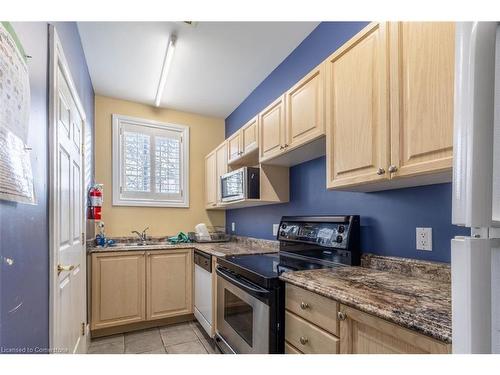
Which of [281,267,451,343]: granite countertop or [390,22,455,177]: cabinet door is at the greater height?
[390,22,455,177]: cabinet door

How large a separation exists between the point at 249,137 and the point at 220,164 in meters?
0.83

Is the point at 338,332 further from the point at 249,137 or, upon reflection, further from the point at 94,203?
the point at 94,203

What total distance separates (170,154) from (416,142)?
3.26 meters

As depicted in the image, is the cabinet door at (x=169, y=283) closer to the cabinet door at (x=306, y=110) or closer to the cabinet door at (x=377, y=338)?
the cabinet door at (x=306, y=110)

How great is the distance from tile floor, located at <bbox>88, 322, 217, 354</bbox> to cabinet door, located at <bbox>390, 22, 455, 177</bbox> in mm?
2158

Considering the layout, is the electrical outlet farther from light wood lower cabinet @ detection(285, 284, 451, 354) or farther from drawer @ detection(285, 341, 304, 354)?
drawer @ detection(285, 341, 304, 354)

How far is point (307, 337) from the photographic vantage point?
1190 mm

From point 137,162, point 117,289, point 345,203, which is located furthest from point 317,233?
point 137,162

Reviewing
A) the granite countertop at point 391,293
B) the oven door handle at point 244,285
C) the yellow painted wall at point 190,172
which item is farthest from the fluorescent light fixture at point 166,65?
the granite countertop at point 391,293

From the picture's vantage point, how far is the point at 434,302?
3.03 ft

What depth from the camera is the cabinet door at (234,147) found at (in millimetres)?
2756

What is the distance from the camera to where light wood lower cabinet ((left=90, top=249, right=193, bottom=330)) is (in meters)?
2.60

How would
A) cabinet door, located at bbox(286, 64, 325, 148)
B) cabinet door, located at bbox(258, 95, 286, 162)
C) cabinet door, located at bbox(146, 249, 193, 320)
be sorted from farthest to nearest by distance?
cabinet door, located at bbox(146, 249, 193, 320), cabinet door, located at bbox(258, 95, 286, 162), cabinet door, located at bbox(286, 64, 325, 148)

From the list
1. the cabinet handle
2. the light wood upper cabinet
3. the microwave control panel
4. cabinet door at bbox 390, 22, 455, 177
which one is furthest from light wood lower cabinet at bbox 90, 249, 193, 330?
cabinet door at bbox 390, 22, 455, 177
